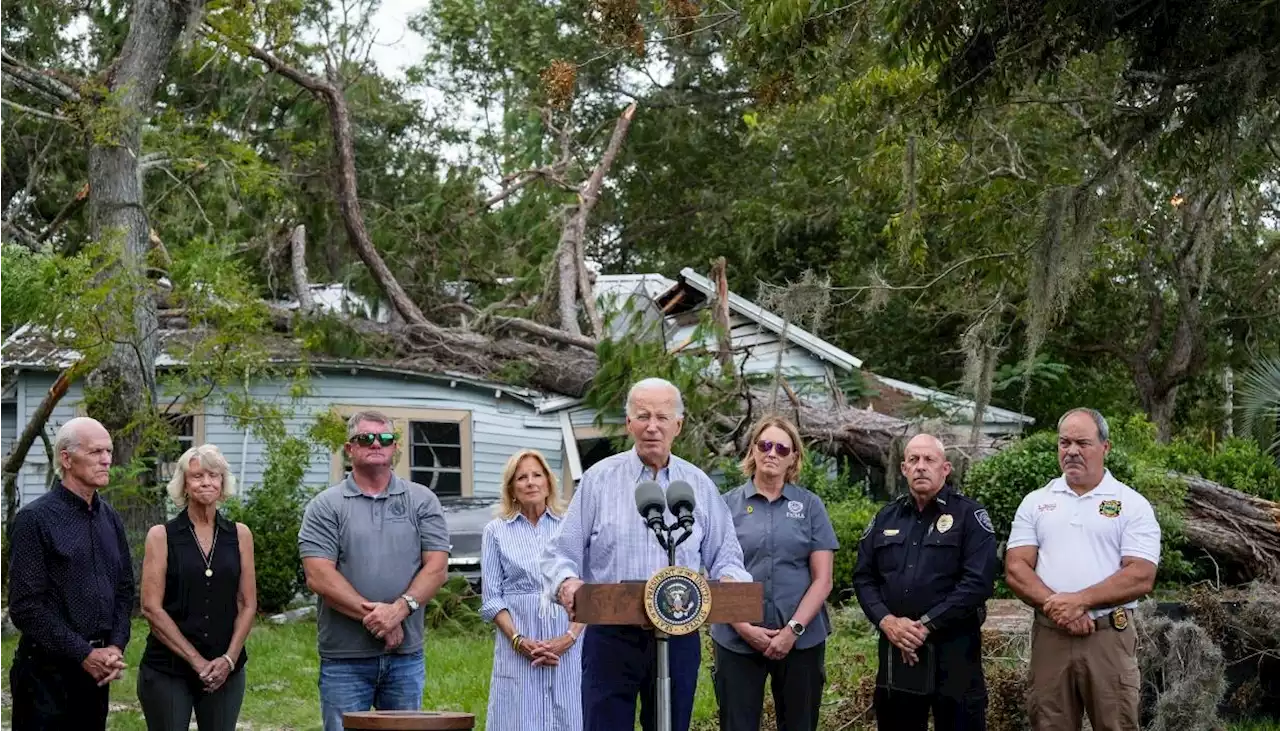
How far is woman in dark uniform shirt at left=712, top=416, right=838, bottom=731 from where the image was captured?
6.92m

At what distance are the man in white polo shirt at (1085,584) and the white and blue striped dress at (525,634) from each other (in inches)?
79.1

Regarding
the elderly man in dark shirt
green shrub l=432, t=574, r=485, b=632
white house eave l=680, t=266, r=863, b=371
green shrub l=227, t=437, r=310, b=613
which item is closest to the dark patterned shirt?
the elderly man in dark shirt

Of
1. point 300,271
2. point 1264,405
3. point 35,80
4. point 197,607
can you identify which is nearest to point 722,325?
point 300,271

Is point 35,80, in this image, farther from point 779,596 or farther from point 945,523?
point 945,523

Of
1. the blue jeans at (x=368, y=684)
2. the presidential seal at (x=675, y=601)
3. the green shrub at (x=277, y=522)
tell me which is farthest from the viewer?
the green shrub at (x=277, y=522)

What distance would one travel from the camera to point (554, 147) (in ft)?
86.7

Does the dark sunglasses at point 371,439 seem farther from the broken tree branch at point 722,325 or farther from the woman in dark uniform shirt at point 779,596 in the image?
the broken tree branch at point 722,325

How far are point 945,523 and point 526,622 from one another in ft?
6.20

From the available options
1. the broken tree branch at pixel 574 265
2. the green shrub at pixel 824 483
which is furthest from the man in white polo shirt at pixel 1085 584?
the broken tree branch at pixel 574 265

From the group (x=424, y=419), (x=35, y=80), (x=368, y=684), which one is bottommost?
(x=368, y=684)

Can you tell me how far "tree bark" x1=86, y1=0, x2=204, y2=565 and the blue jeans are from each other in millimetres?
8822

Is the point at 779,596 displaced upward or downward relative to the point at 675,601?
downward

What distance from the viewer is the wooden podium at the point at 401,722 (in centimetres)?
541

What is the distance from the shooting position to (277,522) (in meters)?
17.0
